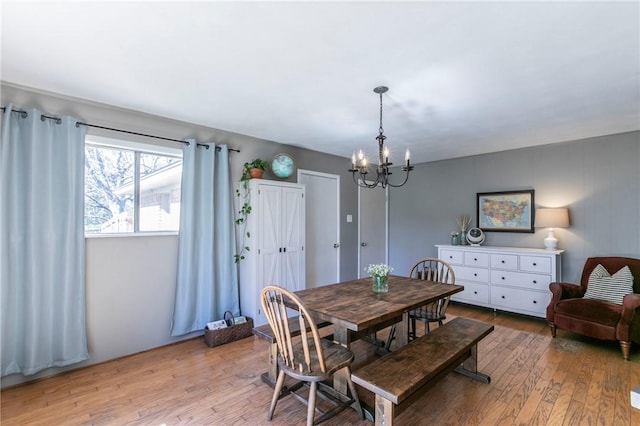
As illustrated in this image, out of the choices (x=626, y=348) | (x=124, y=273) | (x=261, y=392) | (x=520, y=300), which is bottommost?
(x=261, y=392)

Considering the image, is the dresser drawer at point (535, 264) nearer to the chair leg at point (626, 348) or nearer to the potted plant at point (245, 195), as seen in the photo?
the chair leg at point (626, 348)

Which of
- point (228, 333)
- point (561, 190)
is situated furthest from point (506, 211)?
point (228, 333)

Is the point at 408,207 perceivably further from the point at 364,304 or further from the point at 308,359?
the point at 308,359

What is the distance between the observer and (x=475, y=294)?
14.5ft

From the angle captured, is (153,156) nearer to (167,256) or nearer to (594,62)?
(167,256)

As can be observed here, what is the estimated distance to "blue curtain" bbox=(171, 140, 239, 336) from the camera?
10.5 ft

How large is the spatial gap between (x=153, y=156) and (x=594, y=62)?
151 inches

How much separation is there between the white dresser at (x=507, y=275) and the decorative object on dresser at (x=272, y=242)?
2.45 metres

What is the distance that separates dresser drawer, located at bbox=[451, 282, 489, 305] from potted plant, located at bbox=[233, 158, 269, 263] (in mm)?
3219

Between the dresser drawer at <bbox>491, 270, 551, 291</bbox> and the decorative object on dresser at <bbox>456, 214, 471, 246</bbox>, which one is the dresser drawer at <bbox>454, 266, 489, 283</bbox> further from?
the decorative object on dresser at <bbox>456, 214, 471, 246</bbox>

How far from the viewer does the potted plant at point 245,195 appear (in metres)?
3.61

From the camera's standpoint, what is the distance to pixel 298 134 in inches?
146

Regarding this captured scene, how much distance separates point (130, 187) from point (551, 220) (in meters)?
5.03

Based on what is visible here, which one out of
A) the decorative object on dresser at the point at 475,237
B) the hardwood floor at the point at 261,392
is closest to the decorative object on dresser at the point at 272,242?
the hardwood floor at the point at 261,392
